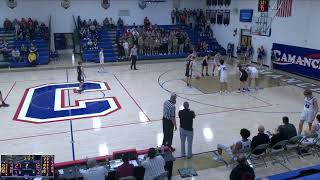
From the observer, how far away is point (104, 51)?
941 inches

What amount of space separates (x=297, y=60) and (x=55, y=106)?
13.5 metres

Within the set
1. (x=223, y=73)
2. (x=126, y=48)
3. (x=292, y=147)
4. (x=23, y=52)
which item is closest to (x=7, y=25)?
(x=23, y=52)

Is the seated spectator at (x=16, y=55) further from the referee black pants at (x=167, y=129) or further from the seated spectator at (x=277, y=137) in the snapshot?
the seated spectator at (x=277, y=137)

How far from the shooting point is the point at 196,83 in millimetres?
16594

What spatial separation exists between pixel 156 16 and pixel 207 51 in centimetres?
577

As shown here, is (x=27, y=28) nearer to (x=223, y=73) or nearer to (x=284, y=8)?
(x=223, y=73)

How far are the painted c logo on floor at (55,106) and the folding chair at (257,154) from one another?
236 inches

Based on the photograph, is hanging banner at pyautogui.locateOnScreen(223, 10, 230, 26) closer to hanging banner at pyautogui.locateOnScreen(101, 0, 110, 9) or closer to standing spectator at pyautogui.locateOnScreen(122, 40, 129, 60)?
standing spectator at pyautogui.locateOnScreen(122, 40, 129, 60)

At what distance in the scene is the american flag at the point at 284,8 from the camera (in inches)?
749

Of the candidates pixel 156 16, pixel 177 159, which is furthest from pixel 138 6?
pixel 177 159

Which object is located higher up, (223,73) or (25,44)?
(25,44)

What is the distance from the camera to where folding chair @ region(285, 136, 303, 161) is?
7.91 metres

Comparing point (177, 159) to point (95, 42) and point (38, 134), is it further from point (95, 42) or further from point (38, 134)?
point (95, 42)
